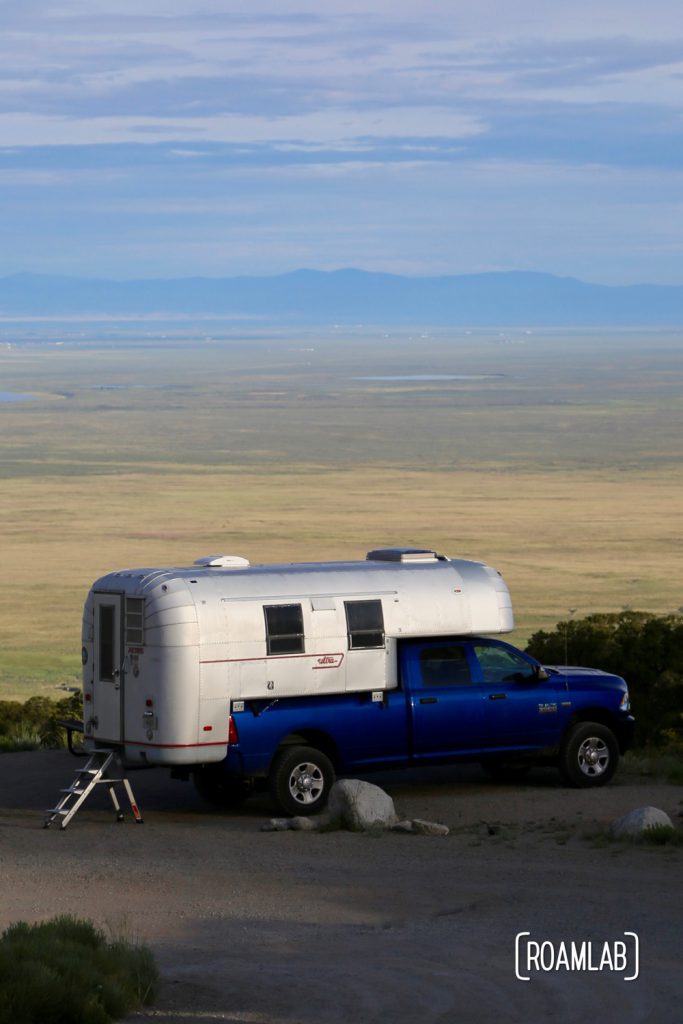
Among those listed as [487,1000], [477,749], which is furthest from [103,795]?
[487,1000]

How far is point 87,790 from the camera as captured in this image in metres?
15.2

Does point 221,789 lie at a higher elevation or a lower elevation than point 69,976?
higher

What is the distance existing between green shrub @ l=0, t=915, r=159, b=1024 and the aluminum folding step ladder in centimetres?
545

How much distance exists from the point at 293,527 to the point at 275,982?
58749 mm

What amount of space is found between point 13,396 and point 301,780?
6405 inches

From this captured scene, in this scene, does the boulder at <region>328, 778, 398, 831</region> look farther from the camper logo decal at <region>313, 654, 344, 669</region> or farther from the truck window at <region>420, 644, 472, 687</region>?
the truck window at <region>420, 644, 472, 687</region>

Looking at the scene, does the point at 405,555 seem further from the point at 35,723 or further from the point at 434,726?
the point at 35,723

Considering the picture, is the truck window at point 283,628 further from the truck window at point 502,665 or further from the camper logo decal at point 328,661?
the truck window at point 502,665

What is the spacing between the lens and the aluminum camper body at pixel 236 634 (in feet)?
49.2

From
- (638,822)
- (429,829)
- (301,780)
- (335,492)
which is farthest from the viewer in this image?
(335,492)

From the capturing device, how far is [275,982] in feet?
32.0

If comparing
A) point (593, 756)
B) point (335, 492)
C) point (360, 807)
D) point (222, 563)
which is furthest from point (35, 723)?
point (335, 492)

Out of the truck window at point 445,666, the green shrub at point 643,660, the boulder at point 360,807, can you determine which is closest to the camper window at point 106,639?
the boulder at point 360,807

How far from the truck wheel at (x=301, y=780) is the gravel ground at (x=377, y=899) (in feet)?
1.49
